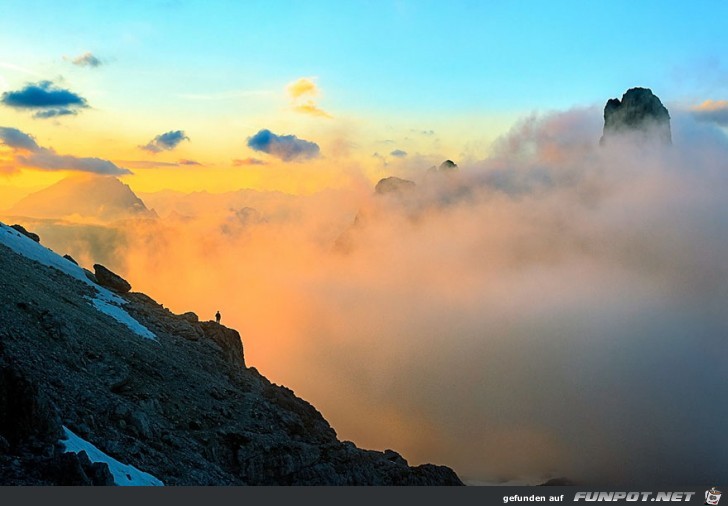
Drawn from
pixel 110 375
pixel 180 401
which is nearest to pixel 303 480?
pixel 180 401

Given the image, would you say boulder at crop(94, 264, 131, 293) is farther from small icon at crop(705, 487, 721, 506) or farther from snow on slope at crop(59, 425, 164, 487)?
small icon at crop(705, 487, 721, 506)

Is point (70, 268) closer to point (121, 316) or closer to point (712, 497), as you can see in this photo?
point (121, 316)

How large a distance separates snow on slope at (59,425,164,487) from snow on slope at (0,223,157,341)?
3700 cm

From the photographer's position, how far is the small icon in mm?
50688

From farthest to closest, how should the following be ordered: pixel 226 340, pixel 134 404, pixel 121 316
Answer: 1. pixel 226 340
2. pixel 121 316
3. pixel 134 404

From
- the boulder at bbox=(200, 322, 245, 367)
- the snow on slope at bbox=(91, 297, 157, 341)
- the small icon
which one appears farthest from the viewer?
the boulder at bbox=(200, 322, 245, 367)

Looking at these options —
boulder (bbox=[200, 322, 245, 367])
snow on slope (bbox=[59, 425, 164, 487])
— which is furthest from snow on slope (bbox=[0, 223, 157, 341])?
snow on slope (bbox=[59, 425, 164, 487])

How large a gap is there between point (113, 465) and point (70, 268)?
58831 millimetres

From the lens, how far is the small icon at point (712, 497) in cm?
5069

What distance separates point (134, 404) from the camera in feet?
227

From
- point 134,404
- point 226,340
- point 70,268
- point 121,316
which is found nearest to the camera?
point 134,404

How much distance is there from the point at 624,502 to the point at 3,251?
75.1 meters

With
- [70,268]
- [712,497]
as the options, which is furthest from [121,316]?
[712,497]

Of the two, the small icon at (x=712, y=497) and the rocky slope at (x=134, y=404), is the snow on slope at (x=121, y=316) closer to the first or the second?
the rocky slope at (x=134, y=404)
